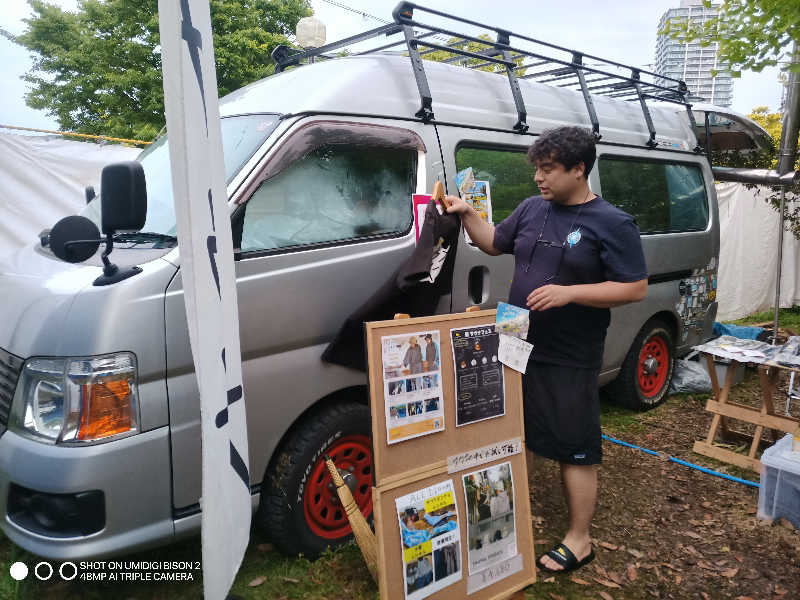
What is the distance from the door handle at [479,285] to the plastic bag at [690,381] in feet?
10.1

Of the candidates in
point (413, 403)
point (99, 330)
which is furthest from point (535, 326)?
point (99, 330)

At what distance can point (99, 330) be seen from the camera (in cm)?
201

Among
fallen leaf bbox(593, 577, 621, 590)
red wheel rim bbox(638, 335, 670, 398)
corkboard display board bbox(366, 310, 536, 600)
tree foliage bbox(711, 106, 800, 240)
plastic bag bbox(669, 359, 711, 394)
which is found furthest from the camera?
tree foliage bbox(711, 106, 800, 240)

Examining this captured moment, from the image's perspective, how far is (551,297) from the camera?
2.40 m

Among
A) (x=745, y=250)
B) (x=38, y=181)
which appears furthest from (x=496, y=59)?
(x=745, y=250)

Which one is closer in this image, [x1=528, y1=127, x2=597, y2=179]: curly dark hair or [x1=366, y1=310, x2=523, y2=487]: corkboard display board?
[x1=366, y1=310, x2=523, y2=487]: corkboard display board

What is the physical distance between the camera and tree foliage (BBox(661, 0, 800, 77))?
4742mm

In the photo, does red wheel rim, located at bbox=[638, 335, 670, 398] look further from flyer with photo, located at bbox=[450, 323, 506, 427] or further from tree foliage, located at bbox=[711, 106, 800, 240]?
tree foliage, located at bbox=[711, 106, 800, 240]

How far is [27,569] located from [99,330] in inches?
54.9

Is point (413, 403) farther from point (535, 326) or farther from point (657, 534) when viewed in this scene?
point (657, 534)

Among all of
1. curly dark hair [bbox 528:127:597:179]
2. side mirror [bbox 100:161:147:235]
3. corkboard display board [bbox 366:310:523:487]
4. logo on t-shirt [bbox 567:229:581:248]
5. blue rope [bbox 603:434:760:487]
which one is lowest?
blue rope [bbox 603:434:760:487]

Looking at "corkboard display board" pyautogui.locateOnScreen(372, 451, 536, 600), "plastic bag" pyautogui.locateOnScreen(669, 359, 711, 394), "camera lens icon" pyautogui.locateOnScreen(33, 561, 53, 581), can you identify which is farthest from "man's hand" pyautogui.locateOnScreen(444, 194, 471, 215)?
"plastic bag" pyautogui.locateOnScreen(669, 359, 711, 394)

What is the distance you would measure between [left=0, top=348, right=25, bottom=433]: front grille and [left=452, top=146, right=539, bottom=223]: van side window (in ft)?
7.64

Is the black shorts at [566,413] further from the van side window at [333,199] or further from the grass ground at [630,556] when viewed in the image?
the van side window at [333,199]
